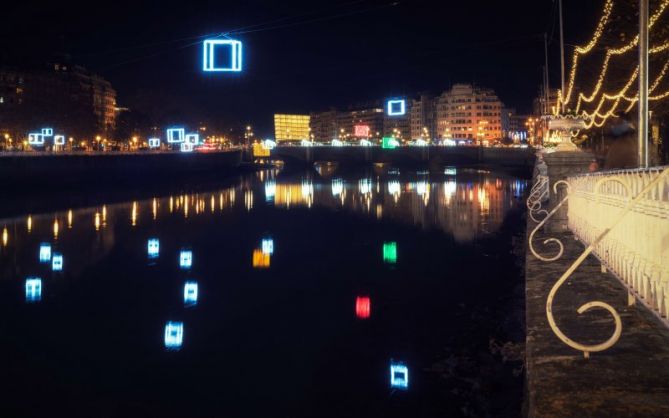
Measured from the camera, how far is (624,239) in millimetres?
7406

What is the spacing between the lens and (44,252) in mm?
21750

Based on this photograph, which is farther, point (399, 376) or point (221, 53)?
point (221, 53)

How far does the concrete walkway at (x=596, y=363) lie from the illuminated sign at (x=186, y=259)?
1214 centimetres

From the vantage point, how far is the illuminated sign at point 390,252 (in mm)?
19328

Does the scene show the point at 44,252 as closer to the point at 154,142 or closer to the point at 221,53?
the point at 221,53

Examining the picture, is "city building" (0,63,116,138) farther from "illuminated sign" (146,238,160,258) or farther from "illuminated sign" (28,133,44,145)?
"illuminated sign" (146,238,160,258)

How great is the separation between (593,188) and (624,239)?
10.4 feet

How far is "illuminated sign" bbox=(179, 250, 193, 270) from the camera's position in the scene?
1877 centimetres

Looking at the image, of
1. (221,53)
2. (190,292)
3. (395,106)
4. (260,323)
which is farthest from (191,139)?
(260,323)

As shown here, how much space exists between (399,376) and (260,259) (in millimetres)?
11206

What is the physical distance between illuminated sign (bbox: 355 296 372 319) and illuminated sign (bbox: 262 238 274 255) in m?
7.50

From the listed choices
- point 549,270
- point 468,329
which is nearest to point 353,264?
point 468,329

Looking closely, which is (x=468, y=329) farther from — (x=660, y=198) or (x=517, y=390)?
(x=660, y=198)

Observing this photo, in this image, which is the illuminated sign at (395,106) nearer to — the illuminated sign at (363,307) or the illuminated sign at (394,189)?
the illuminated sign at (394,189)
